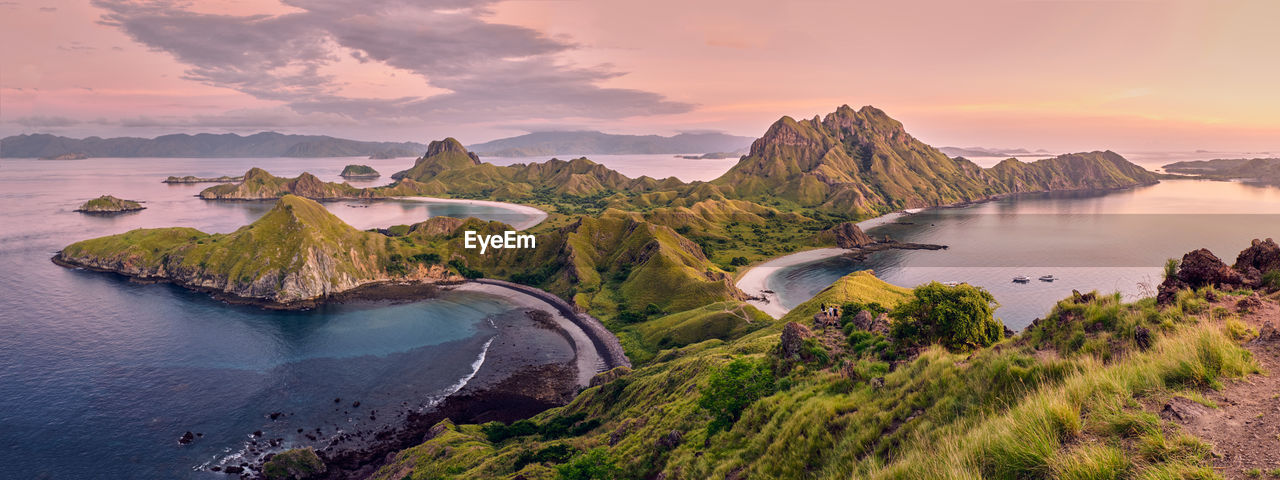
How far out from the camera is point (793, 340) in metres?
39.5

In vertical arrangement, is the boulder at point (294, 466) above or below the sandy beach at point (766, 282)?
below

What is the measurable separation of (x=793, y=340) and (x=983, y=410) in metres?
27.1

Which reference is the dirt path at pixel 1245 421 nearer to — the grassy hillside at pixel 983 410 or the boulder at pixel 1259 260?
the grassy hillside at pixel 983 410

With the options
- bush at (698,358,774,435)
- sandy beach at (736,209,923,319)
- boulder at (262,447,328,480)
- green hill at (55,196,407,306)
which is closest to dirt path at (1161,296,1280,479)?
bush at (698,358,774,435)

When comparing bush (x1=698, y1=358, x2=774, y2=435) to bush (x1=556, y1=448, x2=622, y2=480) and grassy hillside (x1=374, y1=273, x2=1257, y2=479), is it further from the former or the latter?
bush (x1=556, y1=448, x2=622, y2=480)

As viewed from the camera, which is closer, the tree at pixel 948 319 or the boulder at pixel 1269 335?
the boulder at pixel 1269 335

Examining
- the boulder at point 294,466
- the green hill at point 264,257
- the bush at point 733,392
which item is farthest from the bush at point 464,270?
the bush at point 733,392

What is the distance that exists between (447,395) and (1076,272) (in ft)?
643

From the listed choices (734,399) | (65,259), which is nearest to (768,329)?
(734,399)

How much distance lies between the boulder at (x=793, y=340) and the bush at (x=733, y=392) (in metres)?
4.28

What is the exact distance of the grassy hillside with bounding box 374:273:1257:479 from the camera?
8164 millimetres

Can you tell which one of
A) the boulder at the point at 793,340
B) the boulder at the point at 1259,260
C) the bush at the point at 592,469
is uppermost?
the boulder at the point at 1259,260

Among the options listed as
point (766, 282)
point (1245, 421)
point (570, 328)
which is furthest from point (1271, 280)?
point (766, 282)

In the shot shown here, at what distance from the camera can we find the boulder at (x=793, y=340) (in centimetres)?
3797
